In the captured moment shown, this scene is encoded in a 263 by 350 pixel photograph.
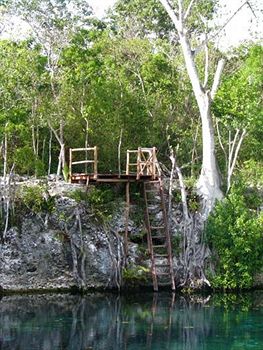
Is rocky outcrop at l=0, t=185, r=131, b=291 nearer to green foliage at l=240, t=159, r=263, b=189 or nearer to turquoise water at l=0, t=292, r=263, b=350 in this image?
turquoise water at l=0, t=292, r=263, b=350

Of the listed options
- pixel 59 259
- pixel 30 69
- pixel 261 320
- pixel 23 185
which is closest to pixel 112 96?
pixel 30 69

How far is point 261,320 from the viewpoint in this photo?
1380 cm

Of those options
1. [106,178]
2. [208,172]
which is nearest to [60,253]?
[106,178]

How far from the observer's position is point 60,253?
56.6 feet

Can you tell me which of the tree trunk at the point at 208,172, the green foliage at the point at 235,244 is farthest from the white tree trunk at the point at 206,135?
the green foliage at the point at 235,244

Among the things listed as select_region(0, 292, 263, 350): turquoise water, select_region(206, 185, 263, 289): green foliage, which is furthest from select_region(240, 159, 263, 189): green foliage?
select_region(0, 292, 263, 350): turquoise water

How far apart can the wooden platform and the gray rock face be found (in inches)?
27.1

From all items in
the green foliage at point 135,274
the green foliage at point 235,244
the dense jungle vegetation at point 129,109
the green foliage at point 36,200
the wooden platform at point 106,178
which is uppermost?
the dense jungle vegetation at point 129,109

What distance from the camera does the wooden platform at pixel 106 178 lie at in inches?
703

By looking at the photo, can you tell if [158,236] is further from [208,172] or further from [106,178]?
[208,172]

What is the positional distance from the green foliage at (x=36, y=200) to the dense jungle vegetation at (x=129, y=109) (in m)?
0.69

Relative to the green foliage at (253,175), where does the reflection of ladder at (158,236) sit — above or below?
below

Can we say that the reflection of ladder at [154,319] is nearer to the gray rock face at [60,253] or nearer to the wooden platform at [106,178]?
the gray rock face at [60,253]

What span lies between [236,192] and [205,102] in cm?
264
